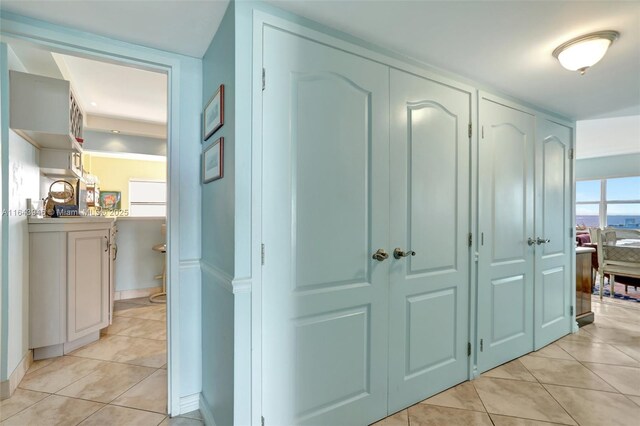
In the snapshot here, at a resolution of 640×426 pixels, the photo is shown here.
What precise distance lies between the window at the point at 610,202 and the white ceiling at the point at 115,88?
8798 mm

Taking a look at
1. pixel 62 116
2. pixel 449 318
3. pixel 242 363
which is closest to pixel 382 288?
pixel 449 318

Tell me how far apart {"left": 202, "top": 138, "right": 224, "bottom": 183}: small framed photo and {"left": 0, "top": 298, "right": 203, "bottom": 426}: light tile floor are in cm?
141

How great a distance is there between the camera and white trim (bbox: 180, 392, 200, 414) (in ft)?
5.99

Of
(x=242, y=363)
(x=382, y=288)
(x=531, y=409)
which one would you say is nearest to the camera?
(x=242, y=363)

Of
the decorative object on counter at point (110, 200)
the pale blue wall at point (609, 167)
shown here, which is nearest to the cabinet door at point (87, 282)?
the decorative object on counter at point (110, 200)

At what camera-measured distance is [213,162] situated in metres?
1.62

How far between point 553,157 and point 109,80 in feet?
14.1

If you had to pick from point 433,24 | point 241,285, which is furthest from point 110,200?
point 433,24

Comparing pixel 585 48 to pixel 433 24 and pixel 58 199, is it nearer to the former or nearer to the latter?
pixel 433 24

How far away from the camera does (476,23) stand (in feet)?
5.11

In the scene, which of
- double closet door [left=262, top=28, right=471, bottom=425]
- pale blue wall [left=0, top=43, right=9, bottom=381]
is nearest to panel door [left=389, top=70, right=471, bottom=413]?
double closet door [left=262, top=28, right=471, bottom=425]

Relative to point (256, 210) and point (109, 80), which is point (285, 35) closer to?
point (256, 210)

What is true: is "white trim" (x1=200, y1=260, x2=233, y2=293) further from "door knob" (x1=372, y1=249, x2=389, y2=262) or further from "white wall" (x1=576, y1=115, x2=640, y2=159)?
"white wall" (x1=576, y1=115, x2=640, y2=159)

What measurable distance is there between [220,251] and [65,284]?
1.93m
